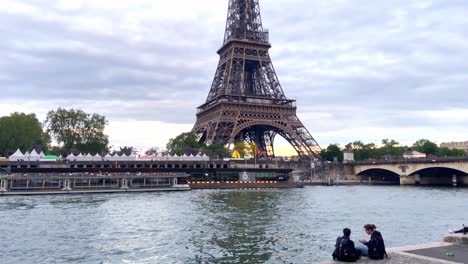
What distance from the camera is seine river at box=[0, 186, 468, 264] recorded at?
19.8m

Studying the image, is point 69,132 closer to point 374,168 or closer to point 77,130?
point 77,130

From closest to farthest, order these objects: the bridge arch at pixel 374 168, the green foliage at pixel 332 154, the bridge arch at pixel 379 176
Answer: the bridge arch at pixel 374 168, the bridge arch at pixel 379 176, the green foliage at pixel 332 154

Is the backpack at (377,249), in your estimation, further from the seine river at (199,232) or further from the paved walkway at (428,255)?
the seine river at (199,232)

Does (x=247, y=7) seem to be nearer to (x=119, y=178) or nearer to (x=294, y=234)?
(x=119, y=178)

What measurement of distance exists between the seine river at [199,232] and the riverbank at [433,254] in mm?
5224

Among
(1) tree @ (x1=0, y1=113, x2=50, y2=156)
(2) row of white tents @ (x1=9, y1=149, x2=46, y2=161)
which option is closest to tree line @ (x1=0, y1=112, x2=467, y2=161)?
(1) tree @ (x1=0, y1=113, x2=50, y2=156)

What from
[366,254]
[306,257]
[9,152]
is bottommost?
[306,257]

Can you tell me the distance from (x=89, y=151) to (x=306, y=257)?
319 feet

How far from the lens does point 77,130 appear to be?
109 metres

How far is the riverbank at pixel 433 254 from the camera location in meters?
12.3

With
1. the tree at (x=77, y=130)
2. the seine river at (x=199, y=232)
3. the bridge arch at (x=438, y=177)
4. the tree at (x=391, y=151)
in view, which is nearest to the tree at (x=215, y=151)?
the tree at (x=77, y=130)

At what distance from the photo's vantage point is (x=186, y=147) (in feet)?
347

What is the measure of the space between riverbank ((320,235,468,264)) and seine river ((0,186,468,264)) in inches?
206

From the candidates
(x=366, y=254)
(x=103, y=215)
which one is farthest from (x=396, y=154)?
(x=366, y=254)
